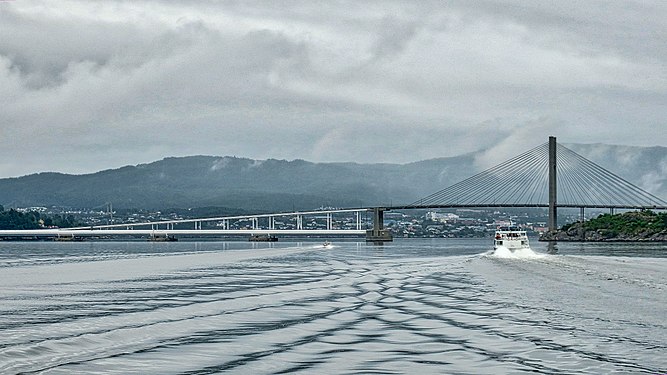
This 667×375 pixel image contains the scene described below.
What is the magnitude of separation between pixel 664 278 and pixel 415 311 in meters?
17.9

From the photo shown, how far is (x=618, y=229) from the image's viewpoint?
177 meters

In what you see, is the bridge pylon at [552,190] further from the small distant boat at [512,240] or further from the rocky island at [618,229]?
the small distant boat at [512,240]

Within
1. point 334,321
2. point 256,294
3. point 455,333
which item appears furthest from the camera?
point 256,294

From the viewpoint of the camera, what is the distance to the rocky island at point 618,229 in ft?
544

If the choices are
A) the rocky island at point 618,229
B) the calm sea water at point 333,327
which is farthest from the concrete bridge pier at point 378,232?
the calm sea water at point 333,327

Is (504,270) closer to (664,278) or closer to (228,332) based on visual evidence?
(664,278)

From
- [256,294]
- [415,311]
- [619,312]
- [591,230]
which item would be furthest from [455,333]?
[591,230]

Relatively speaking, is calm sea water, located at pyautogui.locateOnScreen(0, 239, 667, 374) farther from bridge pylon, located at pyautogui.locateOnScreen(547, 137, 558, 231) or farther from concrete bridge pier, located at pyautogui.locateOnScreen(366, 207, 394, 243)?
concrete bridge pier, located at pyautogui.locateOnScreen(366, 207, 394, 243)

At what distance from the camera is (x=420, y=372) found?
15.3 m

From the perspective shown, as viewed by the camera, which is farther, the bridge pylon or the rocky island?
the rocky island

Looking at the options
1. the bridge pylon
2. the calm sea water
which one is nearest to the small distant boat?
the calm sea water

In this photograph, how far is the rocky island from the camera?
165750mm

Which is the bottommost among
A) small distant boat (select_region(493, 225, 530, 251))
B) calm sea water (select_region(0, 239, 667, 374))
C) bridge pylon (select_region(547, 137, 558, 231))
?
calm sea water (select_region(0, 239, 667, 374))

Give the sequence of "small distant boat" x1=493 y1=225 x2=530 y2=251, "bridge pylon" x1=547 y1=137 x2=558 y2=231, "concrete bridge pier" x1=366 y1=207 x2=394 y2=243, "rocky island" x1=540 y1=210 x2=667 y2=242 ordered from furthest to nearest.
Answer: "rocky island" x1=540 y1=210 x2=667 y2=242
"concrete bridge pier" x1=366 y1=207 x2=394 y2=243
"bridge pylon" x1=547 y1=137 x2=558 y2=231
"small distant boat" x1=493 y1=225 x2=530 y2=251
